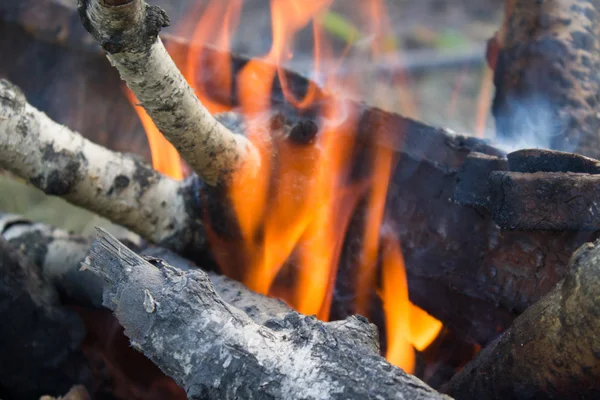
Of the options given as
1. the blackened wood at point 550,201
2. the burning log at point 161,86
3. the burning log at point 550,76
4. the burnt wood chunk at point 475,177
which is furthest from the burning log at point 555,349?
the burning log at point 550,76

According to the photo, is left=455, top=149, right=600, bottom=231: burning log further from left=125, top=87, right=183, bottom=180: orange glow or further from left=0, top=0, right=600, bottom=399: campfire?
left=125, top=87, right=183, bottom=180: orange glow

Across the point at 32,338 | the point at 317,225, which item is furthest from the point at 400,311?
the point at 32,338

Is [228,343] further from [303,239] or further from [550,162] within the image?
[550,162]

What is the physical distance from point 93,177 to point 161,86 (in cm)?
59

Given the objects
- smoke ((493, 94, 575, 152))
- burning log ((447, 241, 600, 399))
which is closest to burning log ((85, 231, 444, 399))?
burning log ((447, 241, 600, 399))

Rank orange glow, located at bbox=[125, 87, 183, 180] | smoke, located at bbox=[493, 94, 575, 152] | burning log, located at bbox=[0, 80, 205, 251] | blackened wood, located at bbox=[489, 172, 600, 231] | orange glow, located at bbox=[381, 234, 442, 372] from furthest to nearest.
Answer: orange glow, located at bbox=[125, 87, 183, 180] → smoke, located at bbox=[493, 94, 575, 152] → orange glow, located at bbox=[381, 234, 442, 372] → burning log, located at bbox=[0, 80, 205, 251] → blackened wood, located at bbox=[489, 172, 600, 231]

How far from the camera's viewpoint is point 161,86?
1.42 meters

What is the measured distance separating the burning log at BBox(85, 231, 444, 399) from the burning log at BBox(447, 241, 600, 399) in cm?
30

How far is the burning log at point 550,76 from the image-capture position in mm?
2230

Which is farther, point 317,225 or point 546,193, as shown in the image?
point 317,225

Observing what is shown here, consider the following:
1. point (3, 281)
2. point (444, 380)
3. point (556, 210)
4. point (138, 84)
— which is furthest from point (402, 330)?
point (3, 281)

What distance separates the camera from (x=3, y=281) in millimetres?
1733

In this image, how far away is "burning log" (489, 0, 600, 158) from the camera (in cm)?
223

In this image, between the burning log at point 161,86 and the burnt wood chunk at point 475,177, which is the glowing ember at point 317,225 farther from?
the burnt wood chunk at point 475,177
